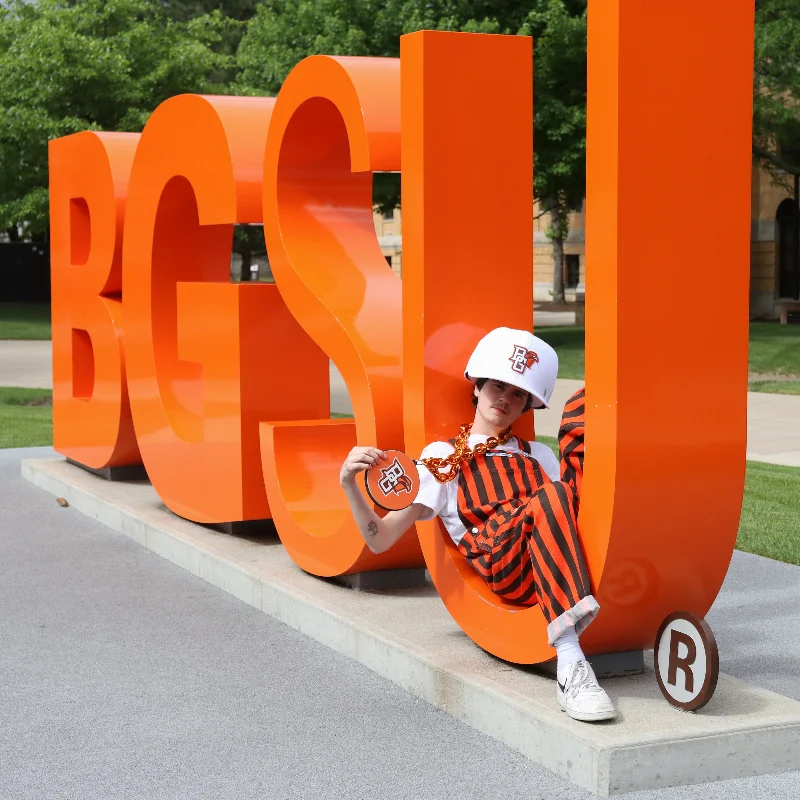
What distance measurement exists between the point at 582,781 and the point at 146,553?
3928 mm

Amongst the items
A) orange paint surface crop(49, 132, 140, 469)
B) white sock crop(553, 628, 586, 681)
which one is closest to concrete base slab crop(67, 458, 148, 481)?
orange paint surface crop(49, 132, 140, 469)

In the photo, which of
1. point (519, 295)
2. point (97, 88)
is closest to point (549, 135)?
point (97, 88)

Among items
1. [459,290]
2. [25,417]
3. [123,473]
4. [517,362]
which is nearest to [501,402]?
[517,362]

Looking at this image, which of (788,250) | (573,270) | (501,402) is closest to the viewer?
(501,402)

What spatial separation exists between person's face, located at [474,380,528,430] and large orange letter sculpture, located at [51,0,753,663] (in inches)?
9.2

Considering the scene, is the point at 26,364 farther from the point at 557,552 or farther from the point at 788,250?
the point at 788,250

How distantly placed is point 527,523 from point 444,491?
0.48 m

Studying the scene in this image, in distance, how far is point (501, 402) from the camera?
15.5ft

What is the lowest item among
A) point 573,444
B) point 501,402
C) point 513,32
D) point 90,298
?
point 573,444

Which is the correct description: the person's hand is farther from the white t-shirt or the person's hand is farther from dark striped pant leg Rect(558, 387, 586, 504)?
dark striped pant leg Rect(558, 387, 586, 504)

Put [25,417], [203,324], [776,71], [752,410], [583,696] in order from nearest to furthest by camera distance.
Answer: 1. [583,696]
2. [203,324]
3. [25,417]
4. [752,410]
5. [776,71]

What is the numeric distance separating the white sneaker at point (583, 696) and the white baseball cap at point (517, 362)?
101cm

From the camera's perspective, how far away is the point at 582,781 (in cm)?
381

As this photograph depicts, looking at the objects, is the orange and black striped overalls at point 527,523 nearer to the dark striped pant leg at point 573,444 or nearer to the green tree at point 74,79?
the dark striped pant leg at point 573,444
